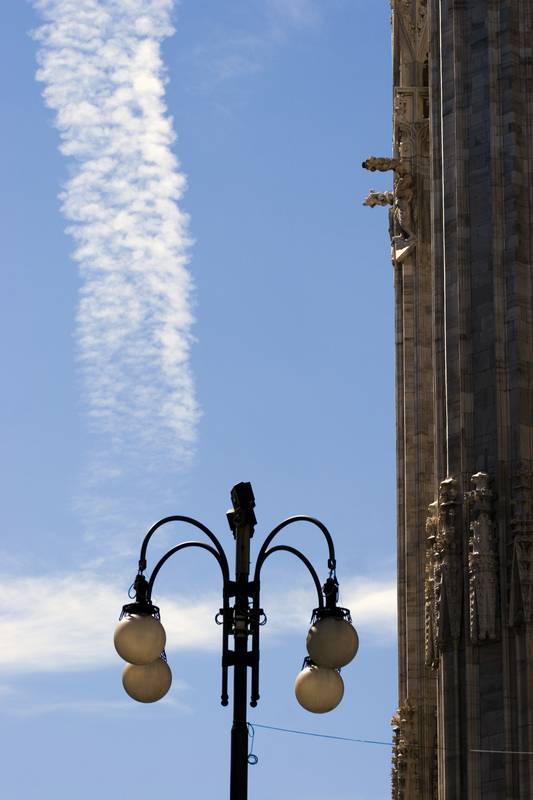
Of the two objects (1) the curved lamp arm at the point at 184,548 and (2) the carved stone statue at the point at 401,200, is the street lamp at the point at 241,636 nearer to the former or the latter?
(1) the curved lamp arm at the point at 184,548

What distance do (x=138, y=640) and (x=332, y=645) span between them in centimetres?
209

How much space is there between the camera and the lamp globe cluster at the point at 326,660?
20.5 metres

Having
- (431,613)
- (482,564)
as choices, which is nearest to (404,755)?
(431,613)

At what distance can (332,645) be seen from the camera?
20516mm

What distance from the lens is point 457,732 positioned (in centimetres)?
3572

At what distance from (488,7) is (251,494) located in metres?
21.7

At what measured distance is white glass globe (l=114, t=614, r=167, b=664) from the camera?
20.0m

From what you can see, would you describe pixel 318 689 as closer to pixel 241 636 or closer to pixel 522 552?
pixel 241 636

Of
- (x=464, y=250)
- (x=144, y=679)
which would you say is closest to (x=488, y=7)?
(x=464, y=250)

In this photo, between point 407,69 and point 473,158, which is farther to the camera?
point 407,69

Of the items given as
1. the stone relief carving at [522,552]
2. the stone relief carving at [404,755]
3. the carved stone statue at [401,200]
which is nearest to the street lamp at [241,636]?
the stone relief carving at [522,552]

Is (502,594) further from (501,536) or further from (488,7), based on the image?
(488,7)

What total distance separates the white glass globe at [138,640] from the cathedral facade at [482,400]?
15774 mm

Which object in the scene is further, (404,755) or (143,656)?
(404,755)
